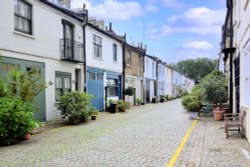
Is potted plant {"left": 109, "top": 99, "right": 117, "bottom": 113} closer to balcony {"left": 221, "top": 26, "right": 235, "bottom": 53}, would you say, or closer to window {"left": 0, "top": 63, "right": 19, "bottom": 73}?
balcony {"left": 221, "top": 26, "right": 235, "bottom": 53}

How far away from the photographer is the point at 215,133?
1267 cm

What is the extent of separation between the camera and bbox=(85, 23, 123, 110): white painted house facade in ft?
72.2

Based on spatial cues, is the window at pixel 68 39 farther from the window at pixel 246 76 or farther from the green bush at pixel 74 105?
the window at pixel 246 76

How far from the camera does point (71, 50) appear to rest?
18672 millimetres

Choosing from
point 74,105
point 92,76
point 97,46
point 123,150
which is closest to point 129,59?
→ point 97,46

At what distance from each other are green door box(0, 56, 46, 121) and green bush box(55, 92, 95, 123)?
0.91 meters

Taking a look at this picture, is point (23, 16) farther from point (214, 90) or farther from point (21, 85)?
point (214, 90)

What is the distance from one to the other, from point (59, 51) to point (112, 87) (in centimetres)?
1035

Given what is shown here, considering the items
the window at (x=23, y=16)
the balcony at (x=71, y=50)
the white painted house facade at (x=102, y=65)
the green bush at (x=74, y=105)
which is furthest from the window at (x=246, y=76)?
the white painted house facade at (x=102, y=65)

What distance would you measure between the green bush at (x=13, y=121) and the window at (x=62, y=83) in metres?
6.62

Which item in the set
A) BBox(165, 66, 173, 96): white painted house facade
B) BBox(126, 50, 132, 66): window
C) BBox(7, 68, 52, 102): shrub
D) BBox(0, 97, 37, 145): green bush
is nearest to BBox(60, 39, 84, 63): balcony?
BBox(7, 68, 52, 102): shrub

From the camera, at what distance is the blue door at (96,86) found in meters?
22.1

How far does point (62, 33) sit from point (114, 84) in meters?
10.6

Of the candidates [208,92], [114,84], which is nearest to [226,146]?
[208,92]
